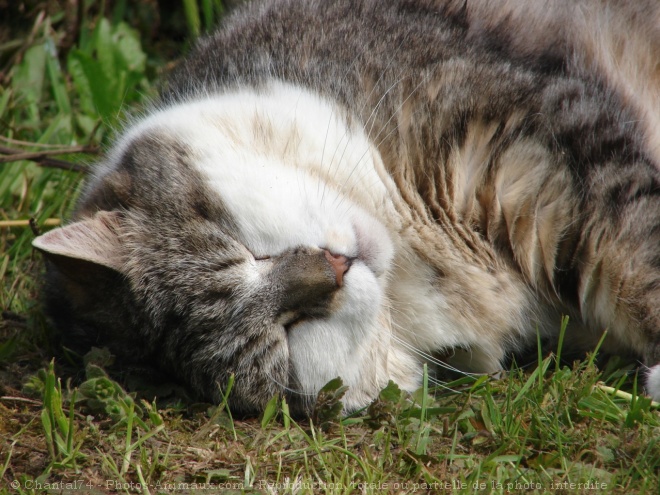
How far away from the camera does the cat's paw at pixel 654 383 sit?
82.6 inches

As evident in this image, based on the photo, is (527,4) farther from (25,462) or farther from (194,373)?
(25,462)

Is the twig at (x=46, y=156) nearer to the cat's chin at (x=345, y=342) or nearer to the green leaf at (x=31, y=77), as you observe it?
the green leaf at (x=31, y=77)

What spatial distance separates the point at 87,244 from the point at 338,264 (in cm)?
75

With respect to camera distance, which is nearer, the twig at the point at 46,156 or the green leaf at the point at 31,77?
the twig at the point at 46,156

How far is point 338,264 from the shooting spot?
209 cm

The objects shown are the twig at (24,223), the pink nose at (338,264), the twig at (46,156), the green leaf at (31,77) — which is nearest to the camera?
the pink nose at (338,264)

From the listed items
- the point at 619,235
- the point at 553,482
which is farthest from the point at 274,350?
the point at 619,235

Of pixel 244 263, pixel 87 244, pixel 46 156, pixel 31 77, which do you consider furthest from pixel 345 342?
pixel 31 77

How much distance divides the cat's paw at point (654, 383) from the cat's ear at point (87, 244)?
1578 mm

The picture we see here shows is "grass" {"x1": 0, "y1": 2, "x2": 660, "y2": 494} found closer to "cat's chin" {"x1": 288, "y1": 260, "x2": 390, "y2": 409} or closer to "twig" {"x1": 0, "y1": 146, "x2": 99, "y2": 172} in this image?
"cat's chin" {"x1": 288, "y1": 260, "x2": 390, "y2": 409}

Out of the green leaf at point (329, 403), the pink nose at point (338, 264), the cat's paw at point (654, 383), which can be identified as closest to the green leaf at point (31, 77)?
the pink nose at point (338, 264)

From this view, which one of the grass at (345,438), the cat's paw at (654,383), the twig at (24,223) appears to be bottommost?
the twig at (24,223)

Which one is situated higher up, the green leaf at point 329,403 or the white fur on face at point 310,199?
the white fur on face at point 310,199

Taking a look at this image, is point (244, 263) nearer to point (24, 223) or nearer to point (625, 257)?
point (625, 257)
